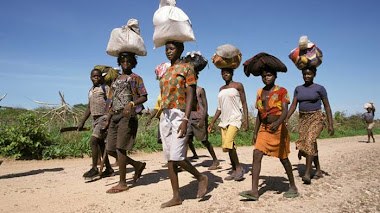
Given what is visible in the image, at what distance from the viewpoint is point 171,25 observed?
12.4ft

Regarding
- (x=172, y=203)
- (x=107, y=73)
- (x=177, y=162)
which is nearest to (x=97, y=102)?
(x=107, y=73)

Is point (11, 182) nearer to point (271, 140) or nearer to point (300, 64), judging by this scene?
point (271, 140)

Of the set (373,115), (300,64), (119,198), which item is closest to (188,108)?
(119,198)

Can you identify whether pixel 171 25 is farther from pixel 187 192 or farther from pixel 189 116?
pixel 187 192

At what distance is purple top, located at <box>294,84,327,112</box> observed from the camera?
526 cm

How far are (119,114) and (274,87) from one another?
236cm

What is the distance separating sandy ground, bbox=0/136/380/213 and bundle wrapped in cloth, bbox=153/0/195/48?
209 cm

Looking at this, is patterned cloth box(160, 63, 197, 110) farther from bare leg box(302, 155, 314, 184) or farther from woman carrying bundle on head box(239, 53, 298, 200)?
bare leg box(302, 155, 314, 184)

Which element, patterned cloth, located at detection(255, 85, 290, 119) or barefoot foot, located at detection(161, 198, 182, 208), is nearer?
barefoot foot, located at detection(161, 198, 182, 208)

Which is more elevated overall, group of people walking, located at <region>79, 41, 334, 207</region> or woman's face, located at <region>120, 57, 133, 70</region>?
woman's face, located at <region>120, 57, 133, 70</region>

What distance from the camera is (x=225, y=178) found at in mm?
5215

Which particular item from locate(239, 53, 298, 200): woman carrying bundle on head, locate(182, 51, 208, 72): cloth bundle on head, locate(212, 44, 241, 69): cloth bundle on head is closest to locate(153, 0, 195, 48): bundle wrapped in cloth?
locate(239, 53, 298, 200): woman carrying bundle on head

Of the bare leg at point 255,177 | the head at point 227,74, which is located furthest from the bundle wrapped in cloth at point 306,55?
the bare leg at point 255,177

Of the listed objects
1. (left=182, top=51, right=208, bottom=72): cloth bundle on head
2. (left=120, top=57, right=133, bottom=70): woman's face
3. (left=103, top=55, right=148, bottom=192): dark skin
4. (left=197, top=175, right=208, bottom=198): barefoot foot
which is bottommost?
(left=197, top=175, right=208, bottom=198): barefoot foot
